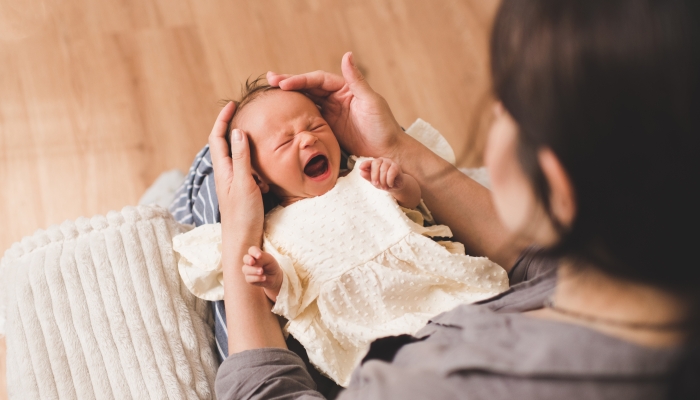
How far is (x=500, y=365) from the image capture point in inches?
20.1

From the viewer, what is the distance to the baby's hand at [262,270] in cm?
82

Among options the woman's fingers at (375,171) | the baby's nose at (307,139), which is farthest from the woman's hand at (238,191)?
the woman's fingers at (375,171)

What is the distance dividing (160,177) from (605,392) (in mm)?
1306

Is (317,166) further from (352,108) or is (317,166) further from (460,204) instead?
(460,204)

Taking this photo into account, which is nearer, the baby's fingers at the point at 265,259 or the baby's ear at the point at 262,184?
the baby's fingers at the point at 265,259

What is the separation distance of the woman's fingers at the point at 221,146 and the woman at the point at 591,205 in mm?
474

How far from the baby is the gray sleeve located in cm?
9

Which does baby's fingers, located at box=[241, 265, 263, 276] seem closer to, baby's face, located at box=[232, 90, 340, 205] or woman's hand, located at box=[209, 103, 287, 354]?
woman's hand, located at box=[209, 103, 287, 354]

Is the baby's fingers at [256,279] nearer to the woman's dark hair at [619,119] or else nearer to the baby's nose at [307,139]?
the baby's nose at [307,139]

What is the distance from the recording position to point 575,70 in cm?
39

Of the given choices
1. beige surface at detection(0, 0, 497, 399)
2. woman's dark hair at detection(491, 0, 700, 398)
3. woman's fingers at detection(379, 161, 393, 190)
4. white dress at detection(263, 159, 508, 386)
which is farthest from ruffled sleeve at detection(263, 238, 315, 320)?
beige surface at detection(0, 0, 497, 399)

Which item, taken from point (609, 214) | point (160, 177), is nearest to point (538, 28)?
point (609, 214)

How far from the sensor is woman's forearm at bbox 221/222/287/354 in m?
0.83

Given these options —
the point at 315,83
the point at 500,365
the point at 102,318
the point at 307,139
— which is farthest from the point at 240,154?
the point at 500,365
